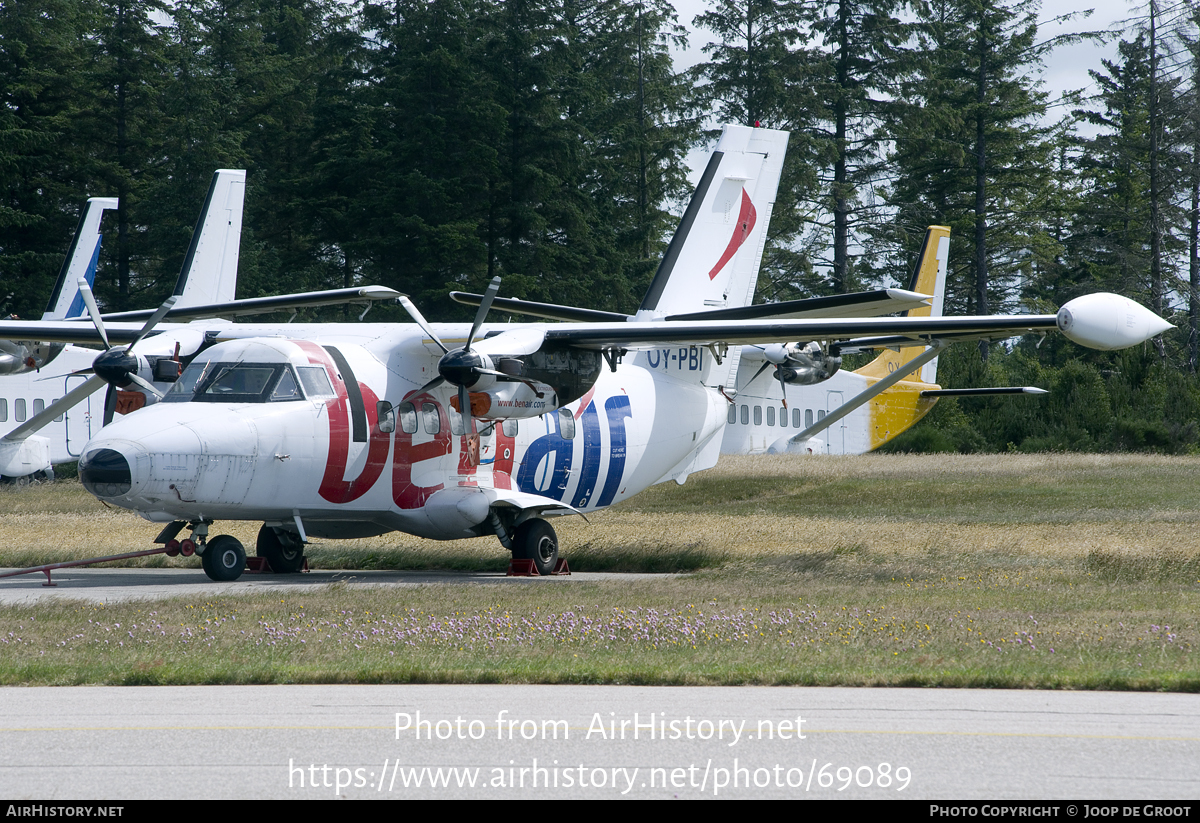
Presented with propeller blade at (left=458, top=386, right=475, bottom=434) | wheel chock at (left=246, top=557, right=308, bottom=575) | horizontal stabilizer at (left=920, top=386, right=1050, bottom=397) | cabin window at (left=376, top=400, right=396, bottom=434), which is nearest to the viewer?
propeller blade at (left=458, top=386, right=475, bottom=434)

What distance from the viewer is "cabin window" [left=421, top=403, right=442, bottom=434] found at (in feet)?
54.4

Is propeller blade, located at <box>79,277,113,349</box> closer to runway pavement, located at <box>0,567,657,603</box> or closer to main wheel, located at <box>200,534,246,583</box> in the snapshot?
runway pavement, located at <box>0,567,657,603</box>

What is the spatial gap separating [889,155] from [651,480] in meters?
44.0

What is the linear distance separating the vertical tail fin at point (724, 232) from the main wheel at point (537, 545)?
4248 millimetres

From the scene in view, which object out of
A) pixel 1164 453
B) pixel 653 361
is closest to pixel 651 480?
pixel 653 361

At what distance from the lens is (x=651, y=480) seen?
65.6 ft

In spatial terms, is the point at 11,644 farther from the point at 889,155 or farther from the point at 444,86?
the point at 889,155

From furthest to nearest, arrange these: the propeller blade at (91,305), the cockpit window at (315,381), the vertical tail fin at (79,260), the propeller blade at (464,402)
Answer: the vertical tail fin at (79,260), the propeller blade at (91,305), the propeller blade at (464,402), the cockpit window at (315,381)

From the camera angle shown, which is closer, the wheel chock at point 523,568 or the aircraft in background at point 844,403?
the wheel chock at point 523,568

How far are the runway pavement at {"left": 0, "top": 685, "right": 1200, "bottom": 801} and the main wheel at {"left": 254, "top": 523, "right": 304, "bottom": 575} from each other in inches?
338

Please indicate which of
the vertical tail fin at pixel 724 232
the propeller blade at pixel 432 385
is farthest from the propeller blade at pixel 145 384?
the vertical tail fin at pixel 724 232

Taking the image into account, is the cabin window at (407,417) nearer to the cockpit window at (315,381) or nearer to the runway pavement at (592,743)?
the cockpit window at (315,381)

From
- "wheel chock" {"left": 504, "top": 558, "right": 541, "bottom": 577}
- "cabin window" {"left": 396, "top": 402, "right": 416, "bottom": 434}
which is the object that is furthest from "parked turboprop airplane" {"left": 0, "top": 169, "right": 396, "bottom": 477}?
"wheel chock" {"left": 504, "top": 558, "right": 541, "bottom": 577}

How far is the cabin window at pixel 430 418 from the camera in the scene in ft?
54.4
